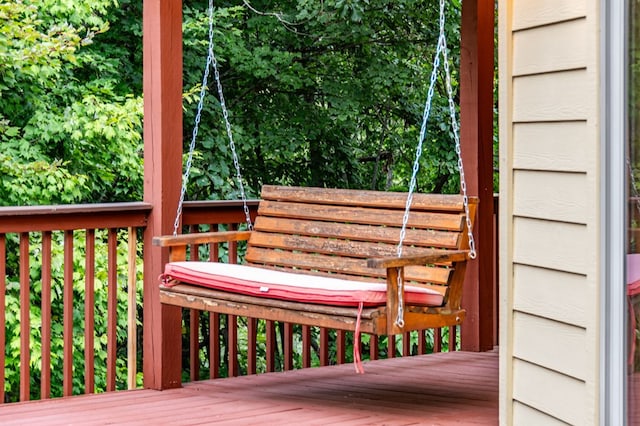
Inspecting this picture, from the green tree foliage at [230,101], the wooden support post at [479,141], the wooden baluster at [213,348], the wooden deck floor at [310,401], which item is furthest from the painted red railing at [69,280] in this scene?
the green tree foliage at [230,101]

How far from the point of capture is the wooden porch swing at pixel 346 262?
4289 millimetres

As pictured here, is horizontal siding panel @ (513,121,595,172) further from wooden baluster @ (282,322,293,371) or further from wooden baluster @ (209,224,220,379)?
wooden baluster @ (282,322,293,371)

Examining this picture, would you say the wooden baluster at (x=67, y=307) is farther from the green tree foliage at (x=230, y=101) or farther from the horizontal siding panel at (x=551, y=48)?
the green tree foliage at (x=230, y=101)

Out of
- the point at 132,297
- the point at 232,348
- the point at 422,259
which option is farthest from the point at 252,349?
the point at 422,259

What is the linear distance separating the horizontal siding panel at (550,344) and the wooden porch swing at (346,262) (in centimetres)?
74

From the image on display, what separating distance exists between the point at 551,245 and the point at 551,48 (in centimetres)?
59

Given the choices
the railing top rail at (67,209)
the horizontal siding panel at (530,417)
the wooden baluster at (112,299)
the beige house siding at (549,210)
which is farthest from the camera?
the wooden baluster at (112,299)

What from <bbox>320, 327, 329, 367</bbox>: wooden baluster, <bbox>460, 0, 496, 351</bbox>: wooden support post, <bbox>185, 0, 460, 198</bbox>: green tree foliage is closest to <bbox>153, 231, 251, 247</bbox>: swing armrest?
<bbox>320, 327, 329, 367</bbox>: wooden baluster

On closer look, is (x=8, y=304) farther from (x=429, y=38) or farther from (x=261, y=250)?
(x=429, y=38)

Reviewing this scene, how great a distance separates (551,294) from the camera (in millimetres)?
3361

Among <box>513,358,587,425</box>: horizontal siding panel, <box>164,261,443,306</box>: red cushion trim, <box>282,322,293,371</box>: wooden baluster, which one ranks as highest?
<box>164,261,443,306</box>: red cushion trim

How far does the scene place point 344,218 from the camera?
5.20 m

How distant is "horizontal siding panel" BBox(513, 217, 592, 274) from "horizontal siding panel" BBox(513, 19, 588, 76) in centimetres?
47

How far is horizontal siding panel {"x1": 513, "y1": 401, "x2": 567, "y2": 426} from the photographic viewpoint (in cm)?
338
